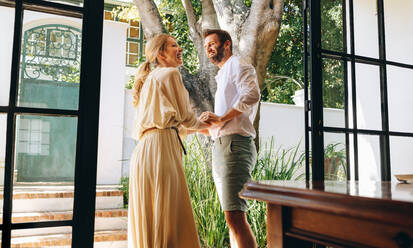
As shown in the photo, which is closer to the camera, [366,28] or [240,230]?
[240,230]

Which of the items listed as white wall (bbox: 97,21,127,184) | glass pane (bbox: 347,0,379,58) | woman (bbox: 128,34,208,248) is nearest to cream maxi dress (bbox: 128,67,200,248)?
woman (bbox: 128,34,208,248)

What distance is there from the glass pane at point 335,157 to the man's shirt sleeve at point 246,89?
0.60 meters

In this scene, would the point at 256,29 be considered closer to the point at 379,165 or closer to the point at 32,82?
the point at 379,165

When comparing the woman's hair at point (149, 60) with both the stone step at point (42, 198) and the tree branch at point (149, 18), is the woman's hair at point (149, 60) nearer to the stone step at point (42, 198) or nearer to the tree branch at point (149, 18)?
the stone step at point (42, 198)

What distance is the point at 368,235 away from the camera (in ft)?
2.42

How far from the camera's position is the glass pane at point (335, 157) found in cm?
276

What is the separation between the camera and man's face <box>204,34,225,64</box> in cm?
277

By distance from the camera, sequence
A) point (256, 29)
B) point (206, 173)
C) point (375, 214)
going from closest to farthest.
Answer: point (375, 214) → point (206, 173) → point (256, 29)

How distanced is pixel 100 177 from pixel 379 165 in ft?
13.7

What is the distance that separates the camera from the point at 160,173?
2.16m

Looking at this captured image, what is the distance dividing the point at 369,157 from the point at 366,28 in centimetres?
100

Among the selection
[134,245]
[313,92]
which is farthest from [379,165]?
[134,245]

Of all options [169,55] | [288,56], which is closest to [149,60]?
[169,55]

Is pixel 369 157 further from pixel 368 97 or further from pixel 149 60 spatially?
pixel 149 60
